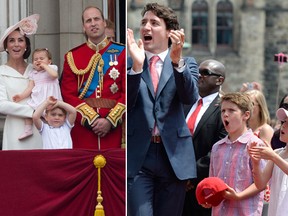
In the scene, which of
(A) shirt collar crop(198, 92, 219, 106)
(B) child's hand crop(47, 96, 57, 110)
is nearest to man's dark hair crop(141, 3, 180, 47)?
(A) shirt collar crop(198, 92, 219, 106)

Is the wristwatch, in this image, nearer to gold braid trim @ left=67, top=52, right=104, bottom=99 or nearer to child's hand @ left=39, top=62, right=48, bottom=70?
gold braid trim @ left=67, top=52, right=104, bottom=99

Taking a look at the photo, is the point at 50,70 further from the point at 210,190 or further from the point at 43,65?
the point at 210,190

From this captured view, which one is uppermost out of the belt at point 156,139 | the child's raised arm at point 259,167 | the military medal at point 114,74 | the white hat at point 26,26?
the white hat at point 26,26

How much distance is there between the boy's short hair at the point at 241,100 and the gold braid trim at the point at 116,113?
542 millimetres

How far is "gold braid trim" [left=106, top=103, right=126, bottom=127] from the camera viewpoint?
200 inches

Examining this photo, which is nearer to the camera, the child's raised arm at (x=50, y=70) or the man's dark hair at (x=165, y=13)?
the child's raised arm at (x=50, y=70)

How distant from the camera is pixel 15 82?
512cm

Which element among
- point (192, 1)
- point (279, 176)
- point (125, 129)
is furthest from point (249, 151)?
point (192, 1)

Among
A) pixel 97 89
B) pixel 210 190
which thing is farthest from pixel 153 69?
pixel 210 190

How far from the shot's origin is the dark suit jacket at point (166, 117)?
16.8ft

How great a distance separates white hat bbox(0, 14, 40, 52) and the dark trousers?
31.0 inches

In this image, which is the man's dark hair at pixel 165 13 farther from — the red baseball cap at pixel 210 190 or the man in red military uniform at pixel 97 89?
the red baseball cap at pixel 210 190

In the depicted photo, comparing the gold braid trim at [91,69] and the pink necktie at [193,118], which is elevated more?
the gold braid trim at [91,69]

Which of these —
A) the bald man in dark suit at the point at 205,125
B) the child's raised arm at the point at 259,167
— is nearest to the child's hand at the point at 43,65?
the bald man in dark suit at the point at 205,125
